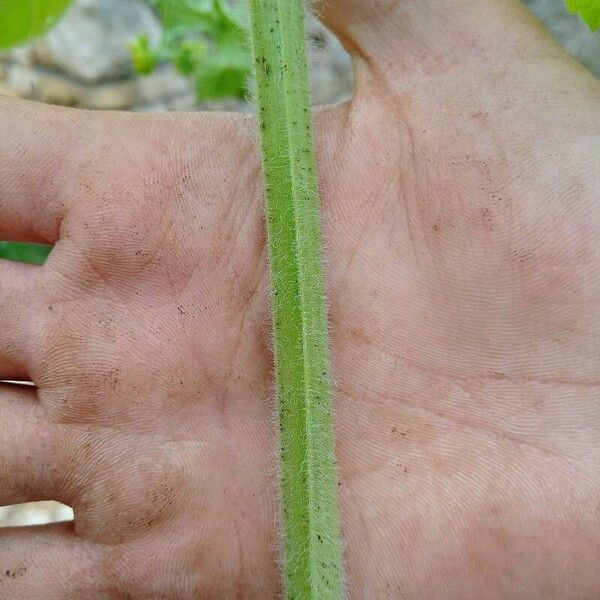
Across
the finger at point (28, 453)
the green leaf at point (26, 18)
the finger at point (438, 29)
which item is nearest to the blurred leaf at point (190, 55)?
the finger at point (438, 29)

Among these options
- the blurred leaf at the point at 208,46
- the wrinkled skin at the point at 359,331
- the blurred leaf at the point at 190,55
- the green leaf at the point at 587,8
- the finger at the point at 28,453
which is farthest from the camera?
the blurred leaf at the point at 190,55

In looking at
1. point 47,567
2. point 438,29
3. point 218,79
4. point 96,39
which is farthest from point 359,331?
point 96,39

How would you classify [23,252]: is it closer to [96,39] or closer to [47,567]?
[96,39]

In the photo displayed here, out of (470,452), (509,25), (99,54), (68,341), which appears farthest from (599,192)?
(99,54)

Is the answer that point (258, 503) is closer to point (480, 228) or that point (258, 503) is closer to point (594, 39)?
point (480, 228)

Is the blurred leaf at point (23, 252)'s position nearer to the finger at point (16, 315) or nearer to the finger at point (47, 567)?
the finger at point (16, 315)

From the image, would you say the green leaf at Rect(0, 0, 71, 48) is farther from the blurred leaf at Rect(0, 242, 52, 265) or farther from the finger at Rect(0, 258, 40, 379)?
the blurred leaf at Rect(0, 242, 52, 265)

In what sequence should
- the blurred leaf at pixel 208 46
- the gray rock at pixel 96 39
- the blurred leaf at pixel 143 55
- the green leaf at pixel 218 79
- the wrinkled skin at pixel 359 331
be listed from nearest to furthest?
the wrinkled skin at pixel 359 331 < the blurred leaf at pixel 208 46 < the green leaf at pixel 218 79 < the blurred leaf at pixel 143 55 < the gray rock at pixel 96 39

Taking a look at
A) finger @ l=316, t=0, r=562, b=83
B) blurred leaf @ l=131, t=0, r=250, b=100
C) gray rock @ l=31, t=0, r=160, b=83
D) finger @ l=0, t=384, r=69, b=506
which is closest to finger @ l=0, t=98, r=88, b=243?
finger @ l=0, t=384, r=69, b=506
